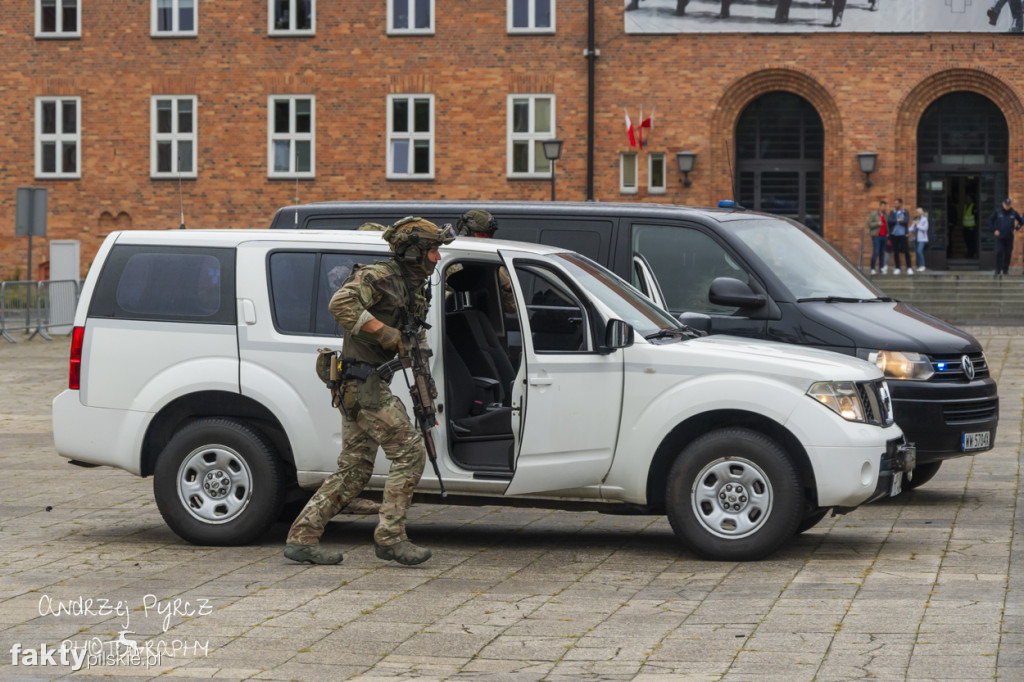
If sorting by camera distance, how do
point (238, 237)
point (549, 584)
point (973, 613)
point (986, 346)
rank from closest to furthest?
point (973, 613) → point (549, 584) → point (238, 237) → point (986, 346)

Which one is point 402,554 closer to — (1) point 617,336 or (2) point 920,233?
(1) point 617,336

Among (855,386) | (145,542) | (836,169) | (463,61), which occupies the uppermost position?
(463,61)

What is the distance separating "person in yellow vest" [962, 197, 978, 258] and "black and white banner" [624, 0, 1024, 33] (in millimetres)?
4390

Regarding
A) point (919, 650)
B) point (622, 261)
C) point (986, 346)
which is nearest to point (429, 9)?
point (986, 346)

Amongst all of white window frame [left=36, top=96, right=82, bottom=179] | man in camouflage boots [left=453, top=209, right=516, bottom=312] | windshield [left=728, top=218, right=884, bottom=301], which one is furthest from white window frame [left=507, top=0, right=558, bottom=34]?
man in camouflage boots [left=453, top=209, right=516, bottom=312]

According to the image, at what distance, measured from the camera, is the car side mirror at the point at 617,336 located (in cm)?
835

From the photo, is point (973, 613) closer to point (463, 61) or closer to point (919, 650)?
point (919, 650)

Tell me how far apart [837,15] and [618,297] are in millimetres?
30429

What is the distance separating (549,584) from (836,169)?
31652 millimetres

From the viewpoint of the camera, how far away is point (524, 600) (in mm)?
7254

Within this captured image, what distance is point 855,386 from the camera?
8.30 m

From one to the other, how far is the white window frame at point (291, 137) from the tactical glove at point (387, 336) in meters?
31.7

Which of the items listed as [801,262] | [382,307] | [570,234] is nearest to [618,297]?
[382,307]

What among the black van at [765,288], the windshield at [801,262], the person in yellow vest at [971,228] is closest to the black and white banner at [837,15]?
the person in yellow vest at [971,228]
